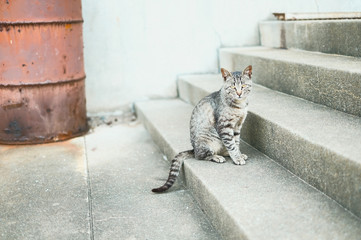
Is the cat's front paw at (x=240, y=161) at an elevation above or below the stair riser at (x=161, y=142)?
above

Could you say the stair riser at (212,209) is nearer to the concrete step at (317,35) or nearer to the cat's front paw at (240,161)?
the cat's front paw at (240,161)

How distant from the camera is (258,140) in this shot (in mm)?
3111

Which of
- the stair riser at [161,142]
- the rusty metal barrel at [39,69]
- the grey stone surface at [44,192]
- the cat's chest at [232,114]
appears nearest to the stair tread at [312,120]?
the cat's chest at [232,114]

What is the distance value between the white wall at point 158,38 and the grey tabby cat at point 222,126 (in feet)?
7.47

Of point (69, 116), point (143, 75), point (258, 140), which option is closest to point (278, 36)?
point (143, 75)

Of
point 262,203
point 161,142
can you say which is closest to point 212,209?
point 262,203

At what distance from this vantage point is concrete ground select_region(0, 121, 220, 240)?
8.26 ft

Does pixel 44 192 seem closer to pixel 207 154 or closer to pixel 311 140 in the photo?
pixel 207 154

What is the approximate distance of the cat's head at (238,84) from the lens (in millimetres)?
2861

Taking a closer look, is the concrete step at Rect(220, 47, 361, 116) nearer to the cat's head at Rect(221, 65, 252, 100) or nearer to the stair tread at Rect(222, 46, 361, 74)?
the stair tread at Rect(222, 46, 361, 74)

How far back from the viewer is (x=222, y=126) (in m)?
2.95

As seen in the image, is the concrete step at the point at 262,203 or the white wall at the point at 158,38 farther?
the white wall at the point at 158,38

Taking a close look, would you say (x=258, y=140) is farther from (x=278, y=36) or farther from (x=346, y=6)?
(x=346, y=6)

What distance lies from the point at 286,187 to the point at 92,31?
11.0 ft
